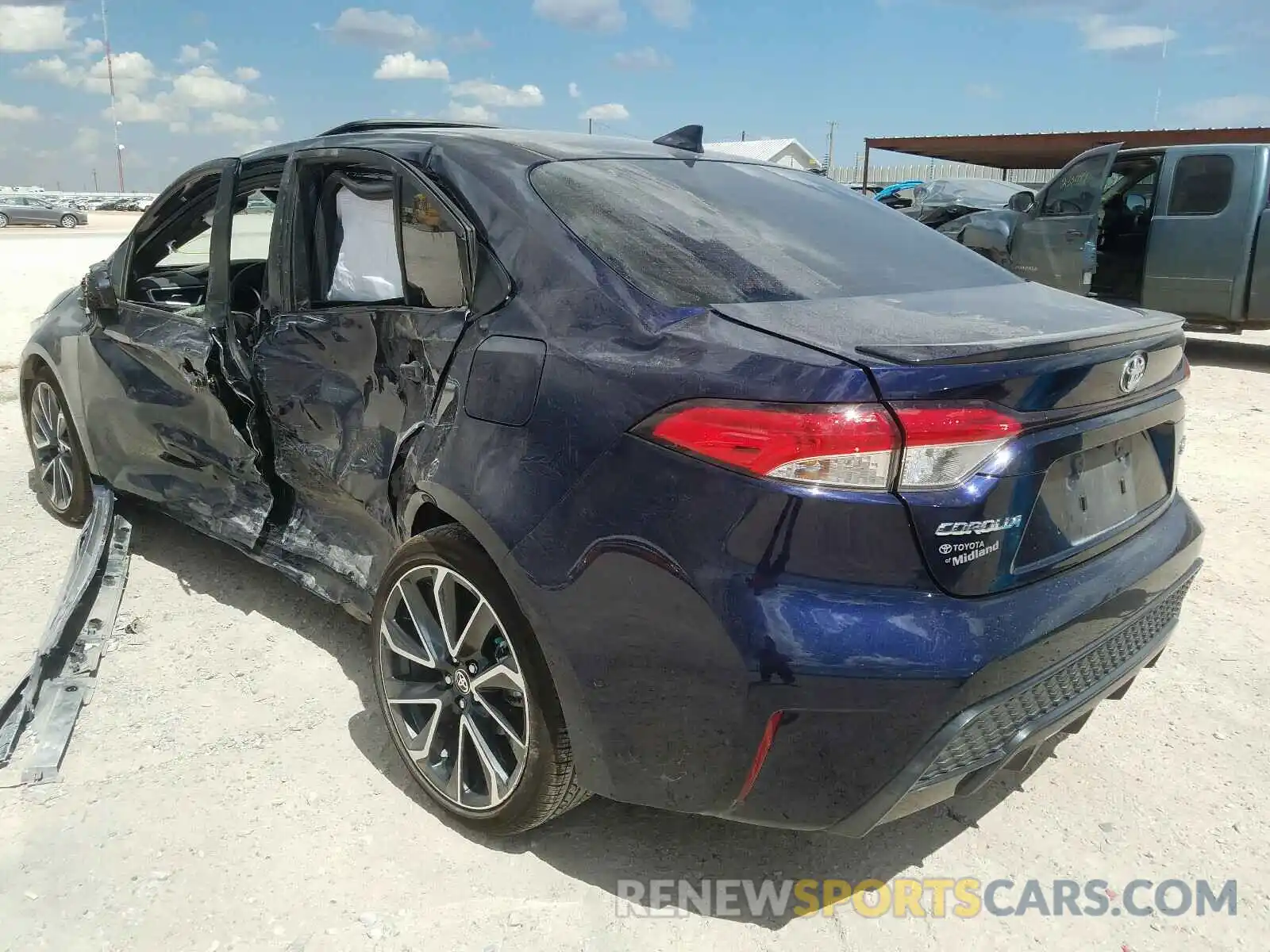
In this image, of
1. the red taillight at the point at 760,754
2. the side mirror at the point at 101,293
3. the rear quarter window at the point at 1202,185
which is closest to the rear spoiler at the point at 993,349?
the red taillight at the point at 760,754

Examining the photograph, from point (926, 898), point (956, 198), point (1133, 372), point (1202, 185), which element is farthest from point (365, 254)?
point (956, 198)

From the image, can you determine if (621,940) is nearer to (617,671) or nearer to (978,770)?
(617,671)

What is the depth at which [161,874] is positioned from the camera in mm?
2260

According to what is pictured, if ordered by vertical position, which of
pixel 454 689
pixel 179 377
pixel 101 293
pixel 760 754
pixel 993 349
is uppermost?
pixel 993 349

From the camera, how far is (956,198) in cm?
1582

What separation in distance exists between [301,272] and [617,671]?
1.78 m

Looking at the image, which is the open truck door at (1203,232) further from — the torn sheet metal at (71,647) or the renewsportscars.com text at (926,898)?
the torn sheet metal at (71,647)

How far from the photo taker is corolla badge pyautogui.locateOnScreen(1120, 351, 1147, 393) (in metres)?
2.03

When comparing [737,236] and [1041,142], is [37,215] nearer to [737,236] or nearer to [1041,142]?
[1041,142]

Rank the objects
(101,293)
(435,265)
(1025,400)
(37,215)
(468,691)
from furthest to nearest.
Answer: (37,215), (101,293), (435,265), (468,691), (1025,400)

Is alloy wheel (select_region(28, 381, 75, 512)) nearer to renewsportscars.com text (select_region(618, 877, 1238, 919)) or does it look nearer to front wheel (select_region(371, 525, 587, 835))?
front wheel (select_region(371, 525, 587, 835))

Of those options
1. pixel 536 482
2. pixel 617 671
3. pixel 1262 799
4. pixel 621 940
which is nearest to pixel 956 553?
pixel 617 671

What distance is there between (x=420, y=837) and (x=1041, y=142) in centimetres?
2445

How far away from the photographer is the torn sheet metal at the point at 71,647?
→ 273 centimetres
